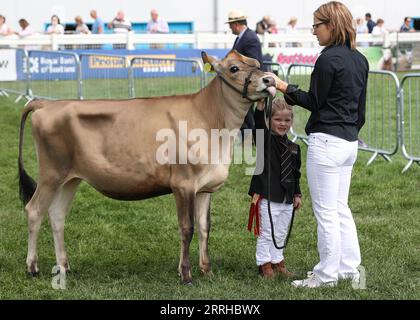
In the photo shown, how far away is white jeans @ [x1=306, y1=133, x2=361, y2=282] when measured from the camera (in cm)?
590

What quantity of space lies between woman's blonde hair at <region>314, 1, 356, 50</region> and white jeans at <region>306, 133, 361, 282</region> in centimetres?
73

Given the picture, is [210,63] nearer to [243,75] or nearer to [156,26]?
[243,75]

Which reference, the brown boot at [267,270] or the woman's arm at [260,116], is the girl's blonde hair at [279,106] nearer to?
the woman's arm at [260,116]

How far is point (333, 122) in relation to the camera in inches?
230

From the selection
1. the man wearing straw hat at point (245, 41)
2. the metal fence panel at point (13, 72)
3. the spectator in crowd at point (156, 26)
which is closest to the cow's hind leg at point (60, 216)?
the man wearing straw hat at point (245, 41)

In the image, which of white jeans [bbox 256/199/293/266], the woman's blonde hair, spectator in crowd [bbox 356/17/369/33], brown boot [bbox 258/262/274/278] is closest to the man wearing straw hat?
white jeans [bbox 256/199/293/266]

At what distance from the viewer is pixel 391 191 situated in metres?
9.68

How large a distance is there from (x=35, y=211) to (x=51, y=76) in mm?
11492

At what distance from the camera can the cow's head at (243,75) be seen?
6.01m

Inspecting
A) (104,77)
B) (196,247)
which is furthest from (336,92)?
(104,77)

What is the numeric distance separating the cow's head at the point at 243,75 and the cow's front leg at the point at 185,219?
3.01ft

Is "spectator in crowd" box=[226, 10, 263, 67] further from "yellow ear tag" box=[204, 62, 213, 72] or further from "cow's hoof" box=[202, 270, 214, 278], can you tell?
"cow's hoof" box=[202, 270, 214, 278]

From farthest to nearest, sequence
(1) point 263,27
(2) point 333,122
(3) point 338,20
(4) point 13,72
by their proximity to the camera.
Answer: (1) point 263,27, (4) point 13,72, (2) point 333,122, (3) point 338,20
